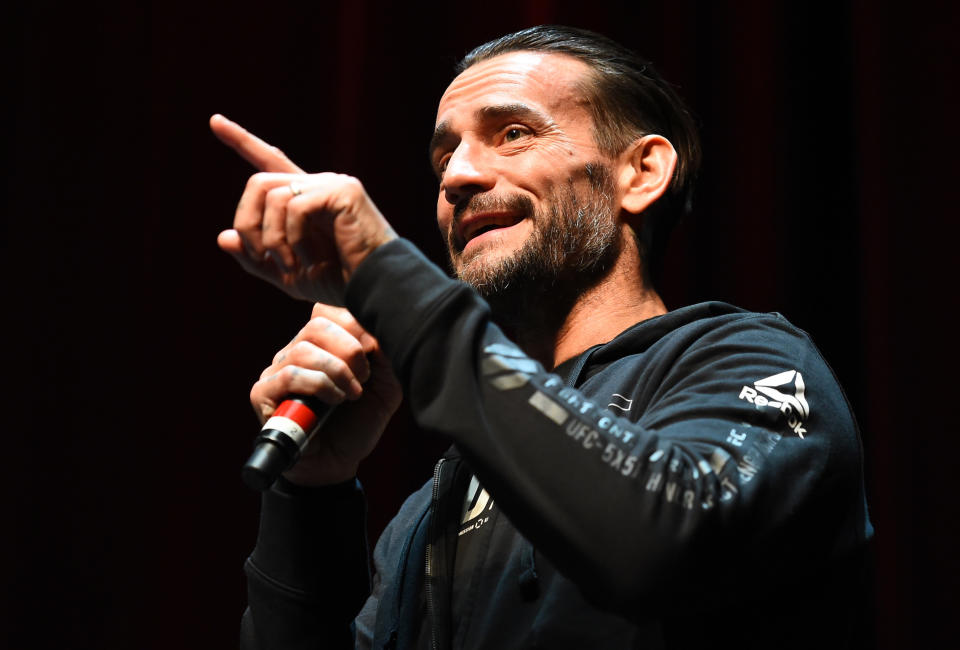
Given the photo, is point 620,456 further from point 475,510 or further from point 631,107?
point 631,107

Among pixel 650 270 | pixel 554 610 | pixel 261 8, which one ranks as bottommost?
pixel 554 610

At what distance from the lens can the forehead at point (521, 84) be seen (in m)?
1.45

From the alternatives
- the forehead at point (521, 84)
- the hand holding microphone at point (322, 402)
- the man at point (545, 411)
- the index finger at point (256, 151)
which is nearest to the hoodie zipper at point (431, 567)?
the man at point (545, 411)

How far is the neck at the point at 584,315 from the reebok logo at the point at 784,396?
1.47 ft

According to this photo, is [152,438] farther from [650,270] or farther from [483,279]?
[650,270]

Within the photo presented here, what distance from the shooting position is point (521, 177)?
1361 mm

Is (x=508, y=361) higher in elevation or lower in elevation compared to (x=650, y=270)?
higher

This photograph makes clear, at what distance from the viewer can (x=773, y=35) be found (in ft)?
6.09

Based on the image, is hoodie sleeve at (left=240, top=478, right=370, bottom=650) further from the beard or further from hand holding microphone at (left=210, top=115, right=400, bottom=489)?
the beard

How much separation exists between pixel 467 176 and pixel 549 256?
0.16 m

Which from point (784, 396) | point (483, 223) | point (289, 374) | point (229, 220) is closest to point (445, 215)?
point (483, 223)

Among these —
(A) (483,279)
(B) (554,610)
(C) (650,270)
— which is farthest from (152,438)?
(B) (554,610)

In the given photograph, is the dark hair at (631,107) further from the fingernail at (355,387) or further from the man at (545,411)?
the fingernail at (355,387)

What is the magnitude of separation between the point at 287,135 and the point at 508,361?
1.37m
